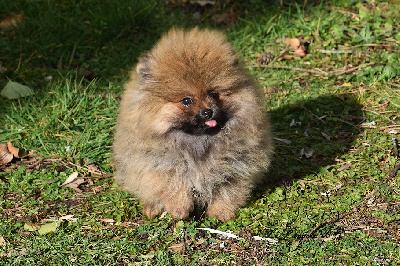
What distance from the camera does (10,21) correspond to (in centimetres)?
668

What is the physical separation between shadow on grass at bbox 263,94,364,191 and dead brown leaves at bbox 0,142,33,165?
208cm

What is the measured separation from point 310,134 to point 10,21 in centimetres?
369

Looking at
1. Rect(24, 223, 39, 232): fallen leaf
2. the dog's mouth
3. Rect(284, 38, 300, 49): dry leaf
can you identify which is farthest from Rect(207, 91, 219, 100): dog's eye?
Rect(284, 38, 300, 49): dry leaf

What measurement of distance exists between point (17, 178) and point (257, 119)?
2.12 m

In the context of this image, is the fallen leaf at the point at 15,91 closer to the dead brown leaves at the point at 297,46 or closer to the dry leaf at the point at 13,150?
the dry leaf at the point at 13,150

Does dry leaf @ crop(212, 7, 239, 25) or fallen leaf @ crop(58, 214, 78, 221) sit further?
dry leaf @ crop(212, 7, 239, 25)

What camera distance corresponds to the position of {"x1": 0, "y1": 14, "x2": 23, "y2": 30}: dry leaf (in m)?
6.55

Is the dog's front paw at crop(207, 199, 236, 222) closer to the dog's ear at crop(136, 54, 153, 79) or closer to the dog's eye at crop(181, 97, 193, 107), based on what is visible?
the dog's eye at crop(181, 97, 193, 107)

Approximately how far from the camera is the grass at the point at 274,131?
378cm

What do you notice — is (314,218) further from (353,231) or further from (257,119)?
(257,119)

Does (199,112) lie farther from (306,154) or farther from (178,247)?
(306,154)

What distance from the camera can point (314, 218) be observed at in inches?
158

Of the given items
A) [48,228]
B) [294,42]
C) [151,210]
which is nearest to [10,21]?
[294,42]

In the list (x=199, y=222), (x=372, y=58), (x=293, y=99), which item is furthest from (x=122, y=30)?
(x=199, y=222)
